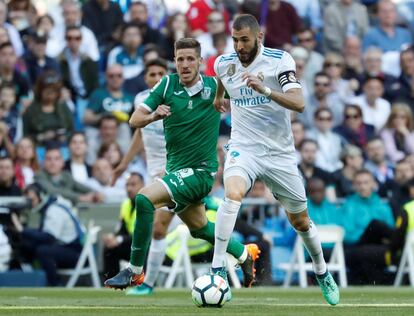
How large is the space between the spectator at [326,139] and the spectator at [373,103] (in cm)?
116

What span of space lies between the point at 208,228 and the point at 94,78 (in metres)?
9.06

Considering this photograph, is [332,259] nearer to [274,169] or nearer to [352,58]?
[352,58]

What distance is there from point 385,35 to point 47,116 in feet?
24.9

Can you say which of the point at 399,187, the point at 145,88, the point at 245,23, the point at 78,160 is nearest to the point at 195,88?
the point at 245,23

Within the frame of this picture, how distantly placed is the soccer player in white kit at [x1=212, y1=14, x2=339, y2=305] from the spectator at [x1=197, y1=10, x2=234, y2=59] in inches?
421

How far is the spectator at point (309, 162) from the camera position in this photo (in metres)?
21.1

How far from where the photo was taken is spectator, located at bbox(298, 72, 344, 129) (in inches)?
907

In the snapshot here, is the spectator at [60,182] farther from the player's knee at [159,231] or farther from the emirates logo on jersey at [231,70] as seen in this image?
the emirates logo on jersey at [231,70]

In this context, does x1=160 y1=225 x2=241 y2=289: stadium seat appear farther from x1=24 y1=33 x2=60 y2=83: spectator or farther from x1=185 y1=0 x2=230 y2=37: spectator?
x1=185 y1=0 x2=230 y2=37: spectator

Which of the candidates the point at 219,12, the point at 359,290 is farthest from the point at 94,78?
the point at 359,290

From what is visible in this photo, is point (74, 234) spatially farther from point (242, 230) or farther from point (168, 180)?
point (168, 180)

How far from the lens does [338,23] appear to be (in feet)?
82.3

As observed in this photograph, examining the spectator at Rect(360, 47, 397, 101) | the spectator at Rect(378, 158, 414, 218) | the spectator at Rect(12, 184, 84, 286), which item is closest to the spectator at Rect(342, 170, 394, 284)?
the spectator at Rect(378, 158, 414, 218)

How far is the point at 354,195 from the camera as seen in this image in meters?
20.3
